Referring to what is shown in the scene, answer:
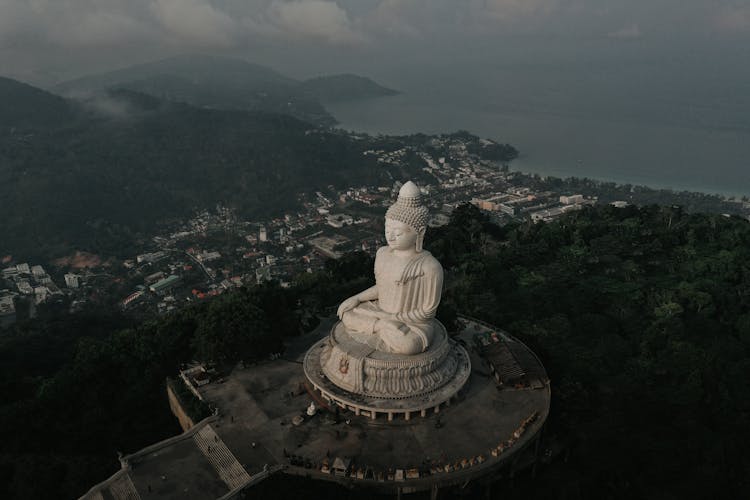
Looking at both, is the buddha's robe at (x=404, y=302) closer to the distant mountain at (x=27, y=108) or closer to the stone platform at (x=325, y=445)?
the stone platform at (x=325, y=445)

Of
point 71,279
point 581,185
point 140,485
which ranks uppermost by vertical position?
point 140,485

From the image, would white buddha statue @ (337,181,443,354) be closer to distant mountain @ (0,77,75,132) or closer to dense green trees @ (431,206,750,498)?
dense green trees @ (431,206,750,498)

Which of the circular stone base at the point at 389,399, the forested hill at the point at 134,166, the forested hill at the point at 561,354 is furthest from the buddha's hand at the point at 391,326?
the forested hill at the point at 134,166

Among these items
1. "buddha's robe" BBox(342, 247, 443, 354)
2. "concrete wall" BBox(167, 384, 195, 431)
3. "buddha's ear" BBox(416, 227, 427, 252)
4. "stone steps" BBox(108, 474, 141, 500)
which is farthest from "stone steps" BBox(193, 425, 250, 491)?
"buddha's ear" BBox(416, 227, 427, 252)

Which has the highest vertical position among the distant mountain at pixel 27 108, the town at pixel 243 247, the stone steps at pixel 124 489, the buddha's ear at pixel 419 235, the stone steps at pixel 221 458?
the buddha's ear at pixel 419 235

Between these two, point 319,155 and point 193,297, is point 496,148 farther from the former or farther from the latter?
point 193,297

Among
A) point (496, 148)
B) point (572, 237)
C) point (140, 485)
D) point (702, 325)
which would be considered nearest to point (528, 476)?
point (140, 485)

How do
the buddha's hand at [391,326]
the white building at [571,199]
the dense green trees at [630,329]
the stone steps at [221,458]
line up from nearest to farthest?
the dense green trees at [630,329] → the stone steps at [221,458] → the buddha's hand at [391,326] → the white building at [571,199]

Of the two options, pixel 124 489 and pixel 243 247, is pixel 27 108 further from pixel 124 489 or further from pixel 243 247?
pixel 124 489
